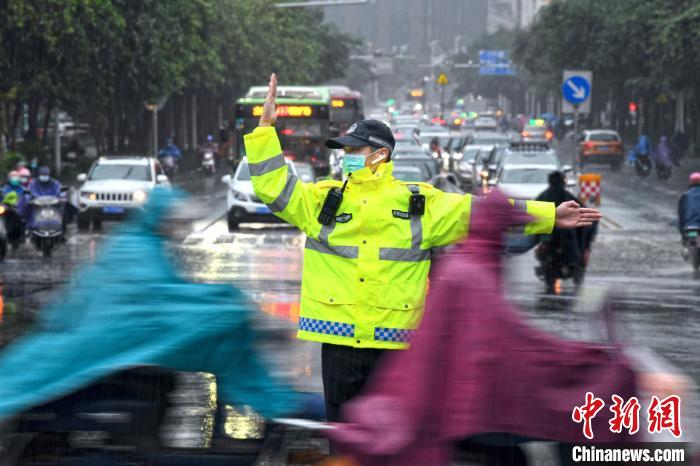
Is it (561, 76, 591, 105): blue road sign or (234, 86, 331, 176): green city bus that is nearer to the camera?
(561, 76, 591, 105): blue road sign

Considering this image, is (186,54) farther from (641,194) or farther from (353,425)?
(353,425)

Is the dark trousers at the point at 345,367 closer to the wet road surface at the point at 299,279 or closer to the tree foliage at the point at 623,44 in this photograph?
the wet road surface at the point at 299,279

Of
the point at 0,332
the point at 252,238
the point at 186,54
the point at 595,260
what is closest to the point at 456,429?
the point at 0,332

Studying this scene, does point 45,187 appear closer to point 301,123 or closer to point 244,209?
point 244,209

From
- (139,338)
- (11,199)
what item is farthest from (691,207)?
(139,338)

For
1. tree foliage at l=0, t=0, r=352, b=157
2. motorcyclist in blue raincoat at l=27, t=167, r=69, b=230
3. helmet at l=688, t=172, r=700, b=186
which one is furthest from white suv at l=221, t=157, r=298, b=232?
helmet at l=688, t=172, r=700, b=186

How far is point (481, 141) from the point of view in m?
A: 59.2

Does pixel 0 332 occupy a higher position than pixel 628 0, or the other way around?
pixel 628 0

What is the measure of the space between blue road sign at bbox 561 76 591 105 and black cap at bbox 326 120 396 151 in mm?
26678

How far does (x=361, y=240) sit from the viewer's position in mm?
6512

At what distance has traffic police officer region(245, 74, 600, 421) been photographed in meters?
6.47

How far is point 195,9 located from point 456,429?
46.2 meters

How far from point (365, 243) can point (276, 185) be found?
1.50ft

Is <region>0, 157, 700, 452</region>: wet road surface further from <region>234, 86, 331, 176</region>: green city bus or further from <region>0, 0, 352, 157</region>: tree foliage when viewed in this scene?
<region>0, 0, 352, 157</region>: tree foliage
